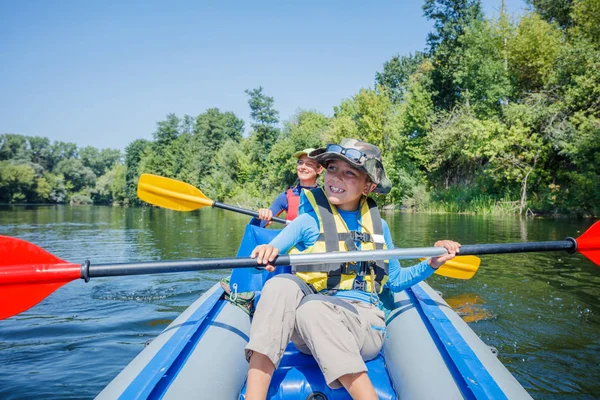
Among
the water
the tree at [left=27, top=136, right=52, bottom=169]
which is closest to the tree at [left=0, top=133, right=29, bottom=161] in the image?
the tree at [left=27, top=136, right=52, bottom=169]

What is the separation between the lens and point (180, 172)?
156ft

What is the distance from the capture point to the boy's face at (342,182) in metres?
2.04

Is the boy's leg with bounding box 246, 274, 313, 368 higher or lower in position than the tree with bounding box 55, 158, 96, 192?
lower

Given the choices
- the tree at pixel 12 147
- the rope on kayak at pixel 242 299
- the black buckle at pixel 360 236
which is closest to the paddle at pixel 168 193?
the rope on kayak at pixel 242 299

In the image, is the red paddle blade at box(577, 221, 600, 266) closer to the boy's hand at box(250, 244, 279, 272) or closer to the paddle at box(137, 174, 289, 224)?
the boy's hand at box(250, 244, 279, 272)

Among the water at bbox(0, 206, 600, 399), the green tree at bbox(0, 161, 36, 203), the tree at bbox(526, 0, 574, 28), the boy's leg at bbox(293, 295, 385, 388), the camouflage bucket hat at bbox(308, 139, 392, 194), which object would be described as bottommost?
the water at bbox(0, 206, 600, 399)

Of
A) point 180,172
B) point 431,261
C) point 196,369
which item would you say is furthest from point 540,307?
point 180,172

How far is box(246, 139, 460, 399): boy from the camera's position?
153 centimetres

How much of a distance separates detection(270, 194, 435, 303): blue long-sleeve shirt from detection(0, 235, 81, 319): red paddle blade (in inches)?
37.6

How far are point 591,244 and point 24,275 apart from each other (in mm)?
2923

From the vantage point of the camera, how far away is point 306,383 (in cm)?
172

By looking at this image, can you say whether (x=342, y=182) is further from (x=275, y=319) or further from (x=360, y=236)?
(x=275, y=319)

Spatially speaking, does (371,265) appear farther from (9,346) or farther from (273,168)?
→ (273,168)

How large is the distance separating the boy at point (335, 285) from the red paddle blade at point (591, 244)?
2.72 ft
